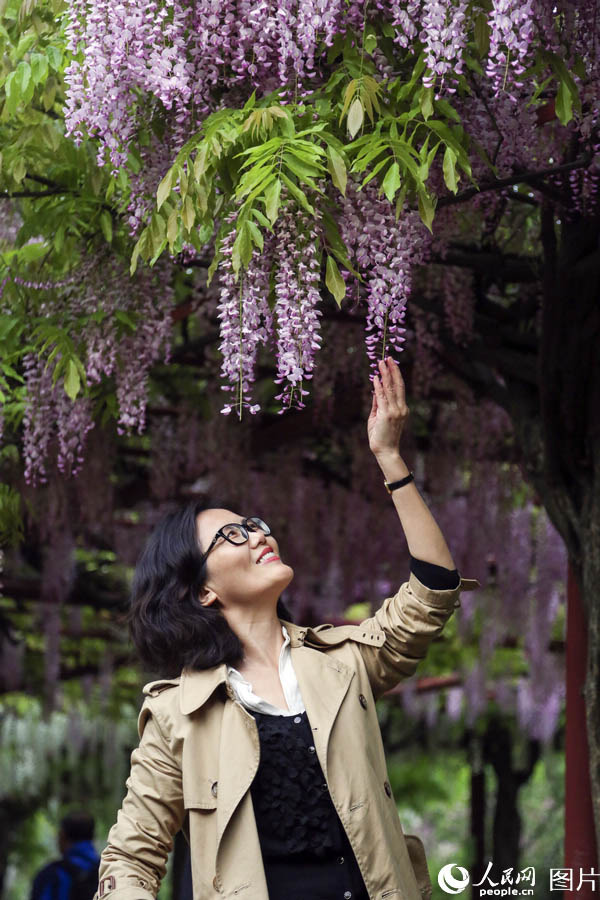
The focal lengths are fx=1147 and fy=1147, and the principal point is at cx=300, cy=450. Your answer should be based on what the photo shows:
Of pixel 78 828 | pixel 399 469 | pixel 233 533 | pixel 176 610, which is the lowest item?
pixel 78 828

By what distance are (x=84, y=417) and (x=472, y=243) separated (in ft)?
5.10

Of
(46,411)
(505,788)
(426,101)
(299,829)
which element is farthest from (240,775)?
(505,788)

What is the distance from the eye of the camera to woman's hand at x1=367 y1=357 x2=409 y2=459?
2.11m

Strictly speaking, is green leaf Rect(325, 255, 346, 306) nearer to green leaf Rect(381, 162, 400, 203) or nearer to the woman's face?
green leaf Rect(381, 162, 400, 203)

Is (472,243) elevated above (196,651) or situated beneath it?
elevated above

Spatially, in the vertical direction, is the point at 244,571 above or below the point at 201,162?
below

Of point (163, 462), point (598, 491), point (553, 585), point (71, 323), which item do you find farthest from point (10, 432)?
point (553, 585)

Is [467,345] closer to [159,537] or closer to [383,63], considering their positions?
[383,63]

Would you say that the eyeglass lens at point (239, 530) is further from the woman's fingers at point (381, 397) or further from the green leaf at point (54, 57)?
the green leaf at point (54, 57)

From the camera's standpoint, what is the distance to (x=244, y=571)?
2.10 m

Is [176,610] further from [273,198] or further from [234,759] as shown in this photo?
[273,198]

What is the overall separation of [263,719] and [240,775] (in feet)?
0.41

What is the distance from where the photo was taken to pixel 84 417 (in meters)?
3.98

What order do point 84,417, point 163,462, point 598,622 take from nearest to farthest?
point 598,622, point 84,417, point 163,462
